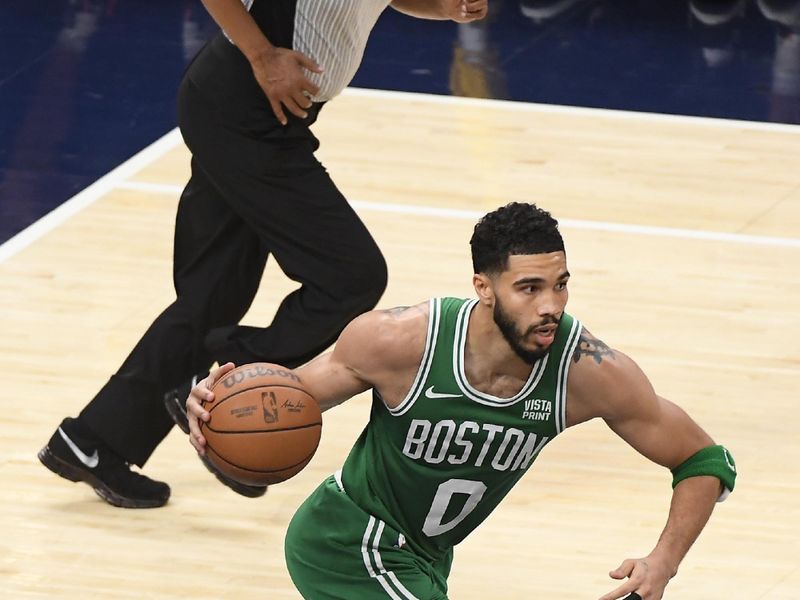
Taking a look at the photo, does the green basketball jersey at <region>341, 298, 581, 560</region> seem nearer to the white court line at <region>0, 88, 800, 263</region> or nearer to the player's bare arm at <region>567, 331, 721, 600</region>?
the player's bare arm at <region>567, 331, 721, 600</region>

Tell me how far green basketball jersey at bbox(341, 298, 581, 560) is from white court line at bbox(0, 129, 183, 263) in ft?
12.0

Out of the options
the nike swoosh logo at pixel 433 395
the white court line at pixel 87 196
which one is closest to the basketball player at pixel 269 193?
the nike swoosh logo at pixel 433 395

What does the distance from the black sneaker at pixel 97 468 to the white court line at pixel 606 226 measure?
2823 mm

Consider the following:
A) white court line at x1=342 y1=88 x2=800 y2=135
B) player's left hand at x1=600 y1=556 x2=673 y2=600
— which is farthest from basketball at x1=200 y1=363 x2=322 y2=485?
white court line at x1=342 y1=88 x2=800 y2=135

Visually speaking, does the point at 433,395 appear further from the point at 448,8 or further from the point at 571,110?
the point at 571,110

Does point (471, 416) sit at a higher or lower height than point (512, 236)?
lower

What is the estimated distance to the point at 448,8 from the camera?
16.3 ft

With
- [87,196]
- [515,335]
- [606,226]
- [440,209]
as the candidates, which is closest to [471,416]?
[515,335]

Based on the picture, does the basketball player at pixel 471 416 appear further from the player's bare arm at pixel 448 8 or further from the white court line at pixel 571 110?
the white court line at pixel 571 110

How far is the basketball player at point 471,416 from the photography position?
3.62 meters

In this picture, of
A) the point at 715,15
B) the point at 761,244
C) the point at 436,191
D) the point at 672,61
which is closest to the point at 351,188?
the point at 436,191

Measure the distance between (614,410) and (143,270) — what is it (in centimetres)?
361

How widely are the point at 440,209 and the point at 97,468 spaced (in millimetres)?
3066

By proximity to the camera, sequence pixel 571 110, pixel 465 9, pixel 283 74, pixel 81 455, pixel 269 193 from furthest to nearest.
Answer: pixel 571 110
pixel 81 455
pixel 465 9
pixel 269 193
pixel 283 74
